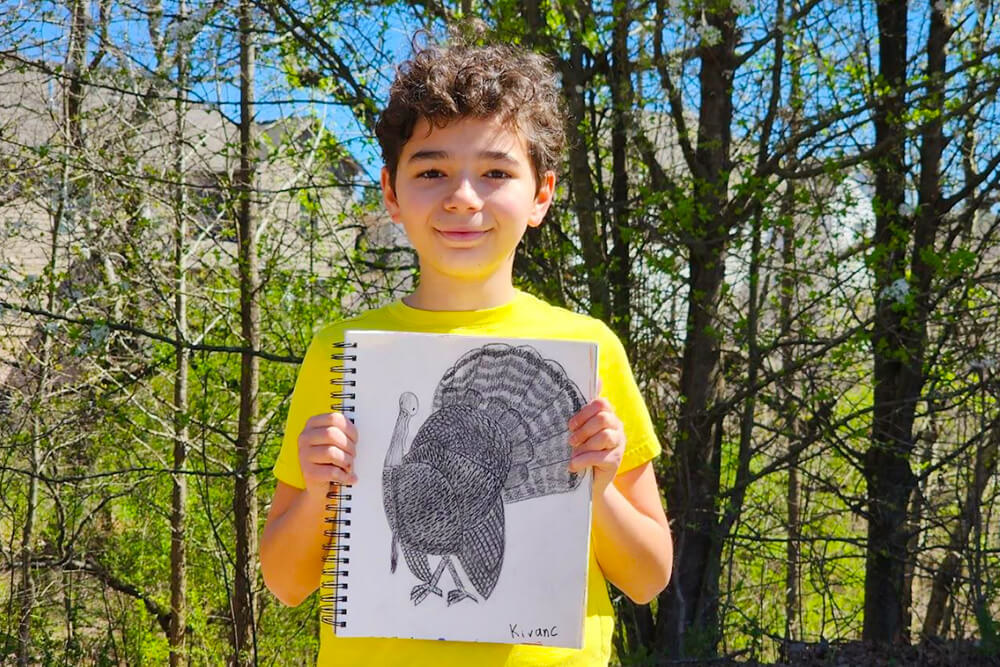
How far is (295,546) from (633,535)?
555mm

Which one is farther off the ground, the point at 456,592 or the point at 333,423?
the point at 333,423

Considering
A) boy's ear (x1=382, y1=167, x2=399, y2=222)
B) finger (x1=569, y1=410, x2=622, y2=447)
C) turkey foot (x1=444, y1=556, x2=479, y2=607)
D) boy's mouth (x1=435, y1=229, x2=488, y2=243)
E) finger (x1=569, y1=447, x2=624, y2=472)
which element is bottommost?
turkey foot (x1=444, y1=556, x2=479, y2=607)

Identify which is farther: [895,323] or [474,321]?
[895,323]

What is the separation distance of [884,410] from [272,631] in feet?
16.9

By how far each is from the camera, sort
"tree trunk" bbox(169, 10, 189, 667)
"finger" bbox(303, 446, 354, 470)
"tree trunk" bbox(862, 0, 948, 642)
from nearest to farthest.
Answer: "finger" bbox(303, 446, 354, 470) < "tree trunk" bbox(862, 0, 948, 642) < "tree trunk" bbox(169, 10, 189, 667)

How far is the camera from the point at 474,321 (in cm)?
184

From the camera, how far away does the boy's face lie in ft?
5.71

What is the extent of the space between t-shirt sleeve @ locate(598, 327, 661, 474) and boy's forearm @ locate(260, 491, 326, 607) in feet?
1.70

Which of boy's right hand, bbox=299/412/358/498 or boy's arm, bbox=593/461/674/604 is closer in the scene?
boy's right hand, bbox=299/412/358/498

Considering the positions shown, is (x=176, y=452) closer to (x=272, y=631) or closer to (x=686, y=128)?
(x=272, y=631)

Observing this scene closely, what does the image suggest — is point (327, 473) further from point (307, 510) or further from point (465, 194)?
point (465, 194)

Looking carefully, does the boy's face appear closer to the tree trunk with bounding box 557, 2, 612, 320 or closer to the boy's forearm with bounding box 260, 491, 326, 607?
the boy's forearm with bounding box 260, 491, 326, 607

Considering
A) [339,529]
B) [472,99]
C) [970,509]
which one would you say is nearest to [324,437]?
[339,529]

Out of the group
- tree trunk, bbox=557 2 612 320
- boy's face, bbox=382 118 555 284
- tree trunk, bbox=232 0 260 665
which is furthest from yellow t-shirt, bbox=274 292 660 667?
tree trunk, bbox=232 0 260 665
